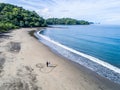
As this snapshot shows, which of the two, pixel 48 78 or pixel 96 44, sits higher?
pixel 48 78

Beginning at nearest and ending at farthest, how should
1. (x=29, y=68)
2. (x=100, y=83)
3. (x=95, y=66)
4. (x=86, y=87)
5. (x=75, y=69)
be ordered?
(x=86, y=87)
(x=100, y=83)
(x=29, y=68)
(x=75, y=69)
(x=95, y=66)

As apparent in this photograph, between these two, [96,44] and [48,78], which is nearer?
[48,78]

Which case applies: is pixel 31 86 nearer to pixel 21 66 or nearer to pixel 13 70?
pixel 13 70

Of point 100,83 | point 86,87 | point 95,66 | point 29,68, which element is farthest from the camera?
point 95,66

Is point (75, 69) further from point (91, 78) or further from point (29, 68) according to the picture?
point (29, 68)

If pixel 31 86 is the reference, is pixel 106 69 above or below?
below

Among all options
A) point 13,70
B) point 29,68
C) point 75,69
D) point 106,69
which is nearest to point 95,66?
point 106,69

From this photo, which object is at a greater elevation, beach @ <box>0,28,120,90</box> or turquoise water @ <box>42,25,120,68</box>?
beach @ <box>0,28,120,90</box>

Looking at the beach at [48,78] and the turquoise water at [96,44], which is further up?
the beach at [48,78]

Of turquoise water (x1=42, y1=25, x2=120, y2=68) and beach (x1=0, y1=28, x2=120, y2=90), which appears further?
turquoise water (x1=42, y1=25, x2=120, y2=68)

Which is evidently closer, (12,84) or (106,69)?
(12,84)

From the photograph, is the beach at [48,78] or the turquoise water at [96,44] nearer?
the beach at [48,78]
